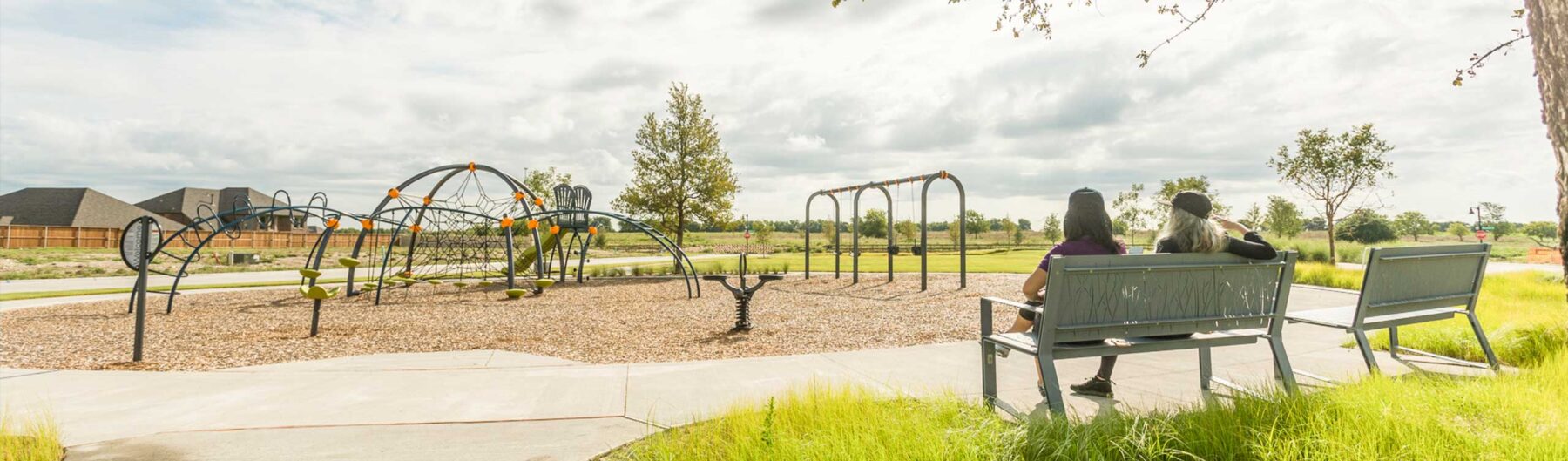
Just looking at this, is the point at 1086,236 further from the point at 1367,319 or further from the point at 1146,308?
the point at 1367,319

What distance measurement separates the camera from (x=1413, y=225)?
57938mm

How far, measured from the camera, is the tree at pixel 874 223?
55.4 metres

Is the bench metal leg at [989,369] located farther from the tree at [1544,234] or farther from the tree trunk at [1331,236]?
the tree trunk at [1331,236]

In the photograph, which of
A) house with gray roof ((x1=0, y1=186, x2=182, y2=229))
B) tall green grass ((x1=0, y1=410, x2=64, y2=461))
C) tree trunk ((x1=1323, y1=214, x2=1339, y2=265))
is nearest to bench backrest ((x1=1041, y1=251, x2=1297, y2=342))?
tall green grass ((x1=0, y1=410, x2=64, y2=461))

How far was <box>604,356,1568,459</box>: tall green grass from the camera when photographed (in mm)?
2562

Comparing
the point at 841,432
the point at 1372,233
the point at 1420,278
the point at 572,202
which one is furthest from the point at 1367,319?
the point at 1372,233

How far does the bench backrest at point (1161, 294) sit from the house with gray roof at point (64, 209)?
57.2m

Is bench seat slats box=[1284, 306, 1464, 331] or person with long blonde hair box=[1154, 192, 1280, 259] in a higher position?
person with long blonde hair box=[1154, 192, 1280, 259]

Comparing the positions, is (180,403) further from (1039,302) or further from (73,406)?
(1039,302)

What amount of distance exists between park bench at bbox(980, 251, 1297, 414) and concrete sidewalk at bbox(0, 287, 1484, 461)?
31 centimetres

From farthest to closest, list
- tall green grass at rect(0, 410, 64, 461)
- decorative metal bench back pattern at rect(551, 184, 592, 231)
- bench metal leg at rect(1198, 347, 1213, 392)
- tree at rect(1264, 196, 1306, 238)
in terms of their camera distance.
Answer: tree at rect(1264, 196, 1306, 238) → decorative metal bench back pattern at rect(551, 184, 592, 231) → bench metal leg at rect(1198, 347, 1213, 392) → tall green grass at rect(0, 410, 64, 461)

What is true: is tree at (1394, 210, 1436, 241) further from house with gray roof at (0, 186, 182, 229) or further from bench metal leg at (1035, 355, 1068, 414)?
house with gray roof at (0, 186, 182, 229)

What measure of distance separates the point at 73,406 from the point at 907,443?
197 inches

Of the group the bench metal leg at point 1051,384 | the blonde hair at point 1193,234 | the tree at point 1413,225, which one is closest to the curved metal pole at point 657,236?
the blonde hair at point 1193,234
